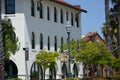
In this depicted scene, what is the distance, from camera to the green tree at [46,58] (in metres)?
55.1

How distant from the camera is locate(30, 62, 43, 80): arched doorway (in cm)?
5631

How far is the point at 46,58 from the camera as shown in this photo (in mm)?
55125

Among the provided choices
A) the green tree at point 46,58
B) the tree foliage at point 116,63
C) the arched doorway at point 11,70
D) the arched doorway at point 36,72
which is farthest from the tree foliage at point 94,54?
the arched doorway at point 11,70

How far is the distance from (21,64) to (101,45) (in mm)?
9553

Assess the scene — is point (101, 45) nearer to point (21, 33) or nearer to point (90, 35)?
point (21, 33)

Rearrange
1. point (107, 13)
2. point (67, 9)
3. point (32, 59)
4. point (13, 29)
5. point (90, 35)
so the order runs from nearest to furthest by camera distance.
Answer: point (13, 29) < point (32, 59) < point (107, 13) < point (67, 9) < point (90, 35)

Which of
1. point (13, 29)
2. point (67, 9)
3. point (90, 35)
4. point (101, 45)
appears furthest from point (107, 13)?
point (90, 35)

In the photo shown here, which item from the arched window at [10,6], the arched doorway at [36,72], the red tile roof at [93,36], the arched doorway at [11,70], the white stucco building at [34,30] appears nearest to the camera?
the white stucco building at [34,30]

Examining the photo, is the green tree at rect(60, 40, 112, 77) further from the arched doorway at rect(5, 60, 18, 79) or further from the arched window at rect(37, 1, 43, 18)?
the arched doorway at rect(5, 60, 18, 79)

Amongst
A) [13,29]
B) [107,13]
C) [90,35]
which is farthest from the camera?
[90,35]

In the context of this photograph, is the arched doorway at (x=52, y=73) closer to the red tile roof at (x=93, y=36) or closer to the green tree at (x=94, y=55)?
the green tree at (x=94, y=55)

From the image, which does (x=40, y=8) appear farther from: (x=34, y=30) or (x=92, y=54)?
(x=92, y=54)

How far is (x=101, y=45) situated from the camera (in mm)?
58688

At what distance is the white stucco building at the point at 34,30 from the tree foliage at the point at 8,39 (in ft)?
10.3
